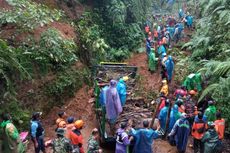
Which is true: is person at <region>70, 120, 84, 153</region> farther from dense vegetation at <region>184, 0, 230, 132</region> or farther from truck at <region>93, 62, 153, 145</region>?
dense vegetation at <region>184, 0, 230, 132</region>

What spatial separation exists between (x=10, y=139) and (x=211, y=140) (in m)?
4.90

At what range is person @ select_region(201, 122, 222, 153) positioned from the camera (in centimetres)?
827

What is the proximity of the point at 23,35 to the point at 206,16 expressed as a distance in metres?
10.1

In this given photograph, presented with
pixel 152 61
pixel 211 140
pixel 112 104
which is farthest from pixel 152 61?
pixel 211 140

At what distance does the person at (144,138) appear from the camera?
26.4ft

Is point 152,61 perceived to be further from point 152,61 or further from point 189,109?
point 189,109

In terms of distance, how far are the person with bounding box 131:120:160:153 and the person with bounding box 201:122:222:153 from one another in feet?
4.18

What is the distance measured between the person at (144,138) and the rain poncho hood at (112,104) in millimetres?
1257

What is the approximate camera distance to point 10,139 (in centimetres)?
752

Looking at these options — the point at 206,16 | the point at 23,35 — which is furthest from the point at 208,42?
the point at 23,35

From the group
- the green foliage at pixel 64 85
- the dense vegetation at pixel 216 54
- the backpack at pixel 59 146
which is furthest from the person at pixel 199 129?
the green foliage at pixel 64 85

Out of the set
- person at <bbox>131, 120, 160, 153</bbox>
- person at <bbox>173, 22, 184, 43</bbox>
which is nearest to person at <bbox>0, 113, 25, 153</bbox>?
person at <bbox>131, 120, 160, 153</bbox>

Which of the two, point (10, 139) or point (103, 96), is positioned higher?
point (103, 96)

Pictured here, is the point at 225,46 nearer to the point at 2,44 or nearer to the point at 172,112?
the point at 172,112
